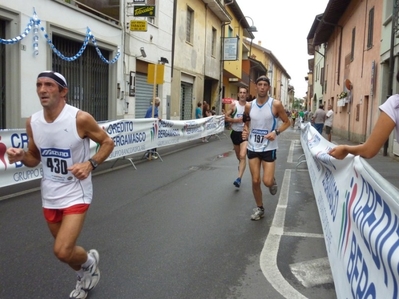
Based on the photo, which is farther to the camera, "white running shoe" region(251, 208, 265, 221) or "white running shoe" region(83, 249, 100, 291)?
"white running shoe" region(251, 208, 265, 221)

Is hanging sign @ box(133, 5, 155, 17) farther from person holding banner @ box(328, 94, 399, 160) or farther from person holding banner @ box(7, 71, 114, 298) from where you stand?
person holding banner @ box(328, 94, 399, 160)

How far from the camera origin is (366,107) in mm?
18641

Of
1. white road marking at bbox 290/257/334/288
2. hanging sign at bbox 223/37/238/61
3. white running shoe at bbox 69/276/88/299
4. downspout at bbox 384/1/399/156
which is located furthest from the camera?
hanging sign at bbox 223/37/238/61

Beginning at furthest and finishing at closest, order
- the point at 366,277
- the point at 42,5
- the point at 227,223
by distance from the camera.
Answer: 1. the point at 42,5
2. the point at 227,223
3. the point at 366,277

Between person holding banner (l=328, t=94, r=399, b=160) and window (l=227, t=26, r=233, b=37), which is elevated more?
window (l=227, t=26, r=233, b=37)

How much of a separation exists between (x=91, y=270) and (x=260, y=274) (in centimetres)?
158

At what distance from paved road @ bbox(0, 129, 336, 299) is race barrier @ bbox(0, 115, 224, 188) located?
0.41m

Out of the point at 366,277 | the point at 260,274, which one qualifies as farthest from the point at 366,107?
the point at 366,277

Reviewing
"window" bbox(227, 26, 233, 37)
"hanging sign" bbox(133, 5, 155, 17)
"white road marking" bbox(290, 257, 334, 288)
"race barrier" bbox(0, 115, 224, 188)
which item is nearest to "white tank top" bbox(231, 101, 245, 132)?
"race barrier" bbox(0, 115, 224, 188)

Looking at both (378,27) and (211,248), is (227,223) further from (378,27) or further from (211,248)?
(378,27)

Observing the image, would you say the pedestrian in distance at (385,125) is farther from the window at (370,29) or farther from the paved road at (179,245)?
the window at (370,29)

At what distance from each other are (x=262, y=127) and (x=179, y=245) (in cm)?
211

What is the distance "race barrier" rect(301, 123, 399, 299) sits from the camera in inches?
82.8

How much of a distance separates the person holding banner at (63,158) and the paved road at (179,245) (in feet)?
2.29
